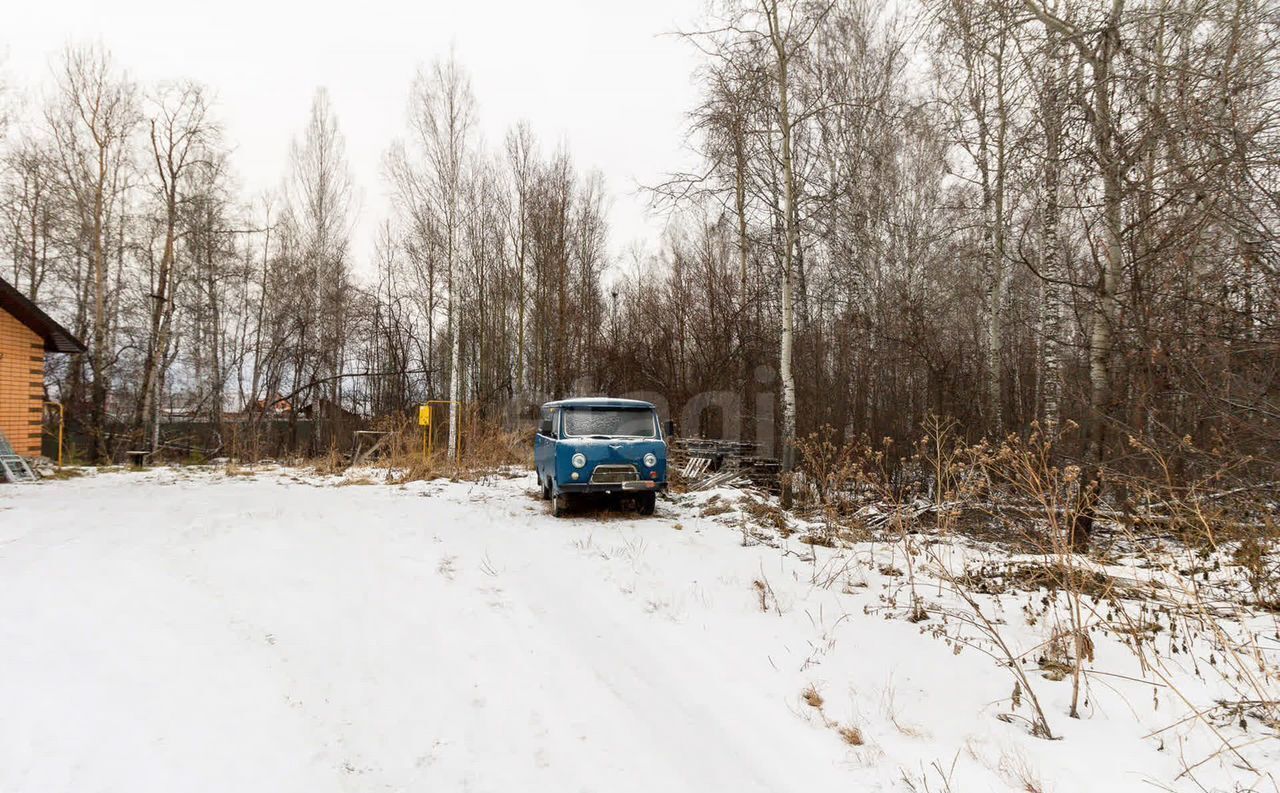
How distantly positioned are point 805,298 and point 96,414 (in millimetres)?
23455

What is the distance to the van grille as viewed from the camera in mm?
8938

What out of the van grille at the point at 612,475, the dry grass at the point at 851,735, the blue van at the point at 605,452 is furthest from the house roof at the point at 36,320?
the dry grass at the point at 851,735

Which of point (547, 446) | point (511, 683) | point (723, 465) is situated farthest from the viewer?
point (723, 465)

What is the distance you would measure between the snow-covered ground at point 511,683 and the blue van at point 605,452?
2144 millimetres

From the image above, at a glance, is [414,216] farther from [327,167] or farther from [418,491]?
[327,167]

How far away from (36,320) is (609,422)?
16.9 meters

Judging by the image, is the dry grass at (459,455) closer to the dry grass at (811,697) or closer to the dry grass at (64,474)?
the dry grass at (64,474)

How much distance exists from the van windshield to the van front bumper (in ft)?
2.83

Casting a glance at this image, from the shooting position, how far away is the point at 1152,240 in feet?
17.1

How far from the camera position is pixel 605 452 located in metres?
9.00

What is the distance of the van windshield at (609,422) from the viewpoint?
9.48 meters

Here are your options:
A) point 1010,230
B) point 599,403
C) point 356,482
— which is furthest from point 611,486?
point 1010,230

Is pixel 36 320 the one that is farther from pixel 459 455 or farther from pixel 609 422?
pixel 609 422

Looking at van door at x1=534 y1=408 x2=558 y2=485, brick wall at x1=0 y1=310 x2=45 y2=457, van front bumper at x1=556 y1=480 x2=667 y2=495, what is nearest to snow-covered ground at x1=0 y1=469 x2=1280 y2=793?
van front bumper at x1=556 y1=480 x2=667 y2=495
